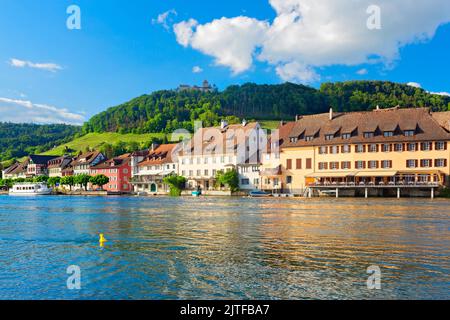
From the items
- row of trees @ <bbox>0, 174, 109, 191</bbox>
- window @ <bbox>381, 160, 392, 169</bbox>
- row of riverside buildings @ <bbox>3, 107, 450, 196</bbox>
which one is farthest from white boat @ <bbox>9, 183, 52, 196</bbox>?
window @ <bbox>381, 160, 392, 169</bbox>

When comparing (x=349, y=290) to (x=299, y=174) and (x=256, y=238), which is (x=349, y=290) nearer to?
(x=256, y=238)

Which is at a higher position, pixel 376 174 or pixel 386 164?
pixel 386 164

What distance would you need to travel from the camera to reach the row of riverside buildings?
6931 centimetres

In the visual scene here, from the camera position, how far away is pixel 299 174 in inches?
3145

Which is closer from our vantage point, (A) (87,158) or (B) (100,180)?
(B) (100,180)

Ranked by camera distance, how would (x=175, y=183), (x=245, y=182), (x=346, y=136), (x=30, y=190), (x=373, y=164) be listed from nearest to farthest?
(x=373, y=164)
(x=346, y=136)
(x=245, y=182)
(x=175, y=183)
(x=30, y=190)

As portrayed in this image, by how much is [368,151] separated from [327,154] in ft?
21.7

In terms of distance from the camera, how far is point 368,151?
73.3 meters

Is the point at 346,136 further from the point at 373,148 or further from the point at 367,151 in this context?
the point at 373,148

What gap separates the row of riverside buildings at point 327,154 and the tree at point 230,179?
1.28 meters

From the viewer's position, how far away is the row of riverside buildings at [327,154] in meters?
69.3

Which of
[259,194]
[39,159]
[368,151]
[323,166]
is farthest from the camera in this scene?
[39,159]

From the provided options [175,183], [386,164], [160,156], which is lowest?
[175,183]

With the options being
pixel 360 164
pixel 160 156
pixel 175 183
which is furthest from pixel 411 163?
pixel 160 156
